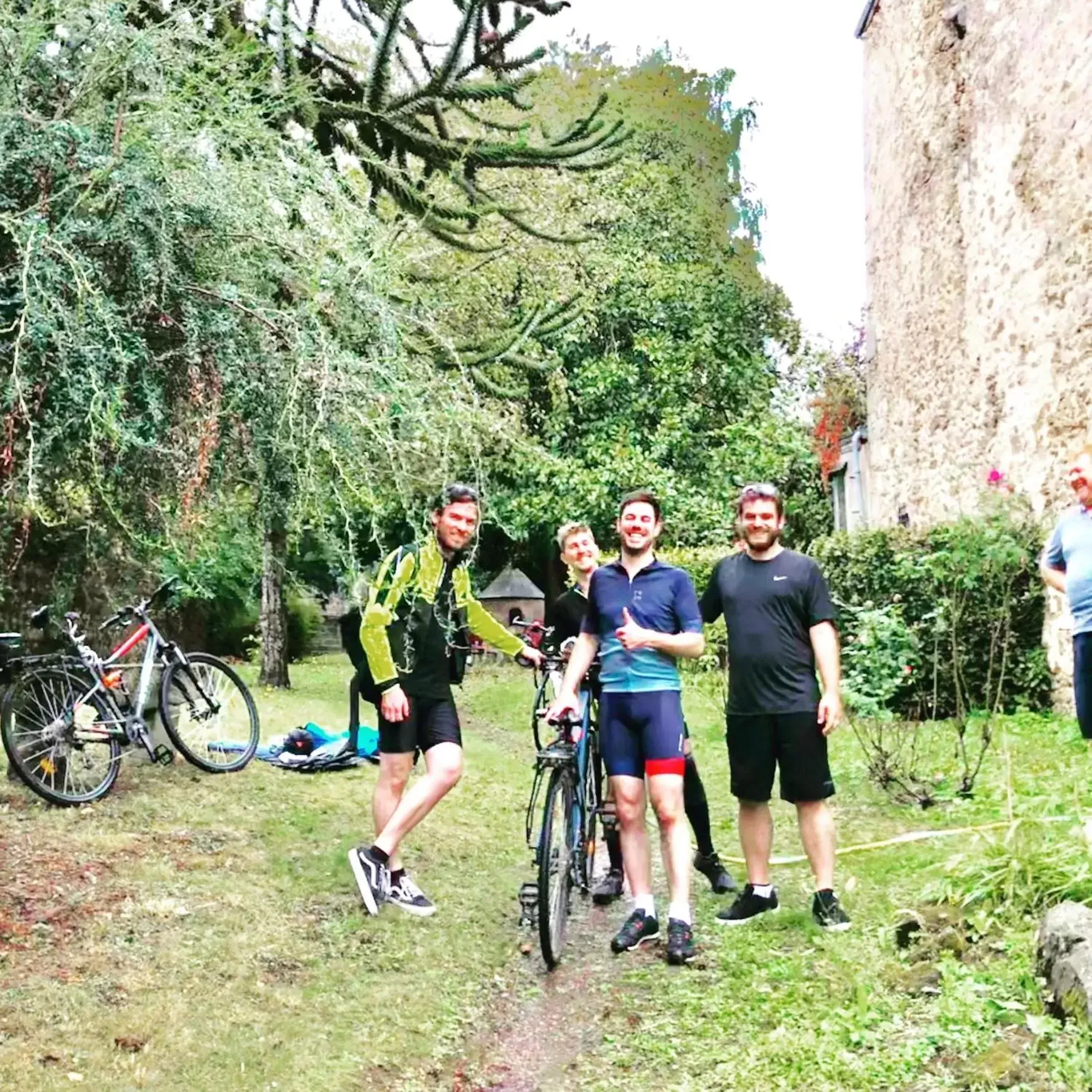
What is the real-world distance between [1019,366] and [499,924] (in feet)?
25.1

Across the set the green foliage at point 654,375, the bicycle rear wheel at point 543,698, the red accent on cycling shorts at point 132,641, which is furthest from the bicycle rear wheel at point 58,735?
the green foliage at point 654,375

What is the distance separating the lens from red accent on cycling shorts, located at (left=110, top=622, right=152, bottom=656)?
23.1ft

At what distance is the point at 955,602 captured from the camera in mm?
9219

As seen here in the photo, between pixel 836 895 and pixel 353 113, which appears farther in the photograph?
pixel 353 113

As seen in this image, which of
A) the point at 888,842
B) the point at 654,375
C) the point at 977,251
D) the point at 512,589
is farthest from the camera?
the point at 512,589

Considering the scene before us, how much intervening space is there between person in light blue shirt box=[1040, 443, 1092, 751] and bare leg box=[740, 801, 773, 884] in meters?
1.52

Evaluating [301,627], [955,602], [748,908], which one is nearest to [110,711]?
[748,908]

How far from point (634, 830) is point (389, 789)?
45.0 inches

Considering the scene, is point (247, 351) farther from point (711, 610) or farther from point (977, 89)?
point (977, 89)

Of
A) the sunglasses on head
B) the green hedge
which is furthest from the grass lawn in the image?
the green hedge

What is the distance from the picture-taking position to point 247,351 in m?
4.31

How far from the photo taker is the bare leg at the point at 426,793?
4.98 meters

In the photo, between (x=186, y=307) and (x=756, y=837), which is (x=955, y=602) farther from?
(x=186, y=307)

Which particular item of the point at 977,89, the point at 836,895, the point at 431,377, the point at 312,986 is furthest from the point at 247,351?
the point at 977,89
